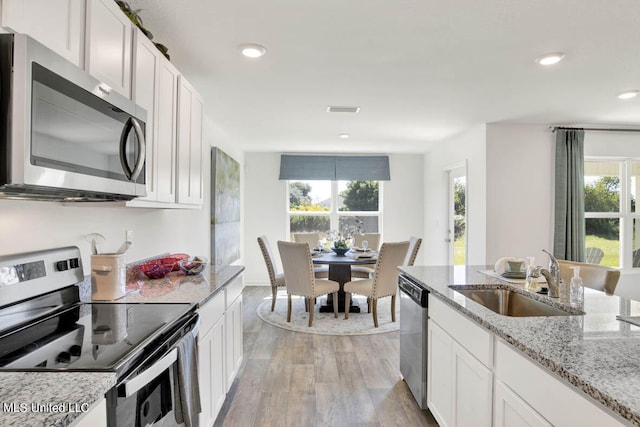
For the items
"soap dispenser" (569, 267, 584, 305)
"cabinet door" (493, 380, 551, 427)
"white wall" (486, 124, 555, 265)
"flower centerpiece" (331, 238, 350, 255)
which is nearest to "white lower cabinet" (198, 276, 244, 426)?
"cabinet door" (493, 380, 551, 427)

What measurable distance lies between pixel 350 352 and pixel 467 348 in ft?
6.10

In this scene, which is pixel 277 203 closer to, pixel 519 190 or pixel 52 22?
pixel 519 190

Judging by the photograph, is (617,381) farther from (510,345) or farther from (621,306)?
(621,306)

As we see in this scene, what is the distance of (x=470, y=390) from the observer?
166 cm

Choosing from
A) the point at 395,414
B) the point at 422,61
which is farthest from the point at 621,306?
the point at 422,61

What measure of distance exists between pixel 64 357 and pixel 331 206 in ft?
18.4

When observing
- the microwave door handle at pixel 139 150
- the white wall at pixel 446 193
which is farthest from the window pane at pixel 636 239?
the microwave door handle at pixel 139 150

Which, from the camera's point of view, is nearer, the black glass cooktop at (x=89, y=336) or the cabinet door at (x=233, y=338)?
the black glass cooktop at (x=89, y=336)

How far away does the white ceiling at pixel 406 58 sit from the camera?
74.7 inches

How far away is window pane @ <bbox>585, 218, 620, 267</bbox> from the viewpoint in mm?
4578

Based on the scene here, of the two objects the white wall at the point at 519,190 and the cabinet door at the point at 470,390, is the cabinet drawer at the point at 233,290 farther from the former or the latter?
the white wall at the point at 519,190

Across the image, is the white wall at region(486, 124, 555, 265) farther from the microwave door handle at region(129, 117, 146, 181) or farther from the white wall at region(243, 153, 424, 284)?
the microwave door handle at region(129, 117, 146, 181)

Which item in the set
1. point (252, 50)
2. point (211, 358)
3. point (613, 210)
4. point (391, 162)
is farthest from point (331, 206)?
point (211, 358)

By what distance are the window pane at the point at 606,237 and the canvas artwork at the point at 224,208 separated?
459 centimetres
